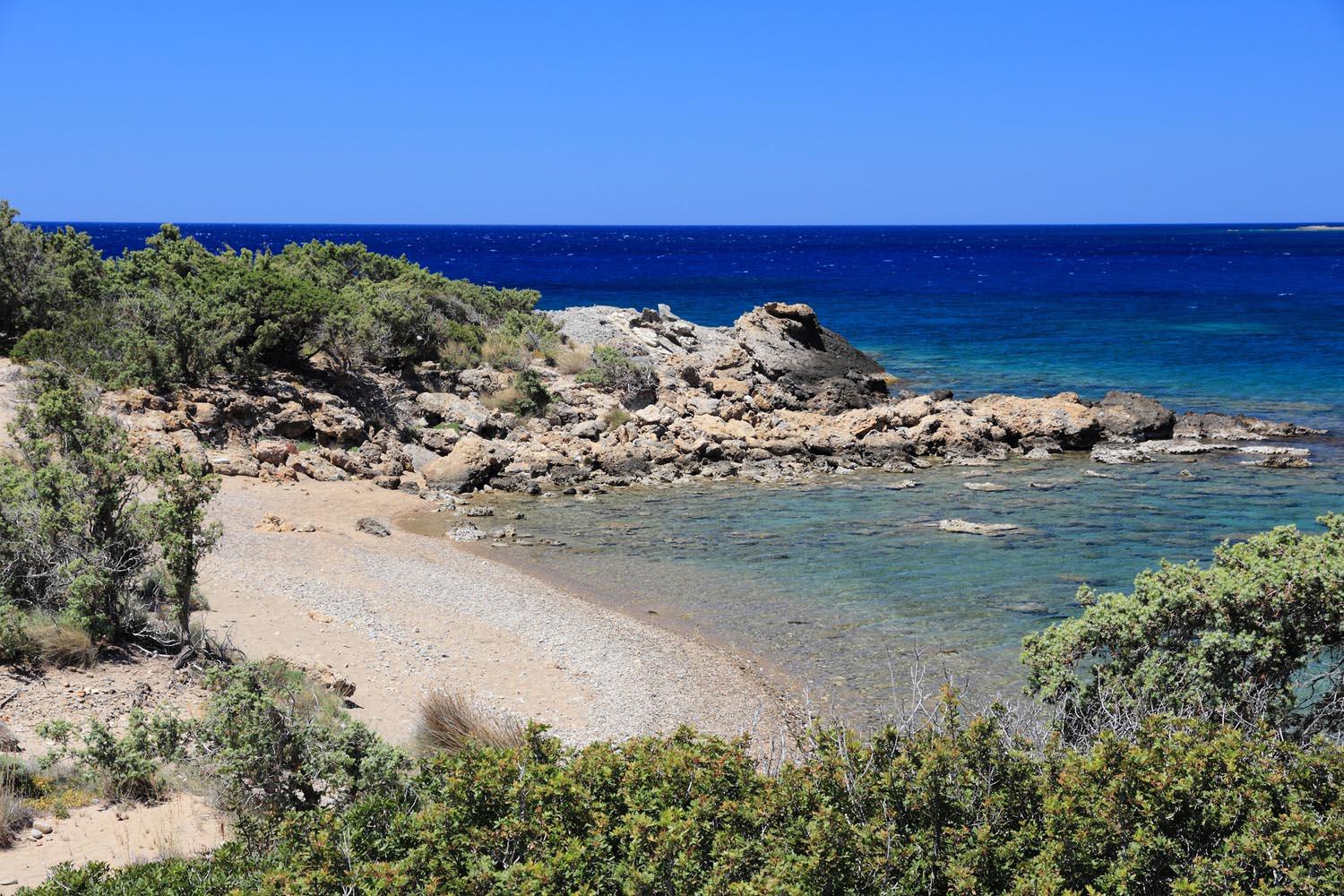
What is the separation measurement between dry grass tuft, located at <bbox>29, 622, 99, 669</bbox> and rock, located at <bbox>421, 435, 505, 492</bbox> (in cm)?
1185

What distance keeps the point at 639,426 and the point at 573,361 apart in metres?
5.30

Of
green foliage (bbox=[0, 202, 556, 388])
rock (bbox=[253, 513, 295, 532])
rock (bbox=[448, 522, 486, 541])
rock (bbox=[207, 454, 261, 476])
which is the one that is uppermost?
green foliage (bbox=[0, 202, 556, 388])

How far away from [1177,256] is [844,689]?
388ft

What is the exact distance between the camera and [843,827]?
213 inches

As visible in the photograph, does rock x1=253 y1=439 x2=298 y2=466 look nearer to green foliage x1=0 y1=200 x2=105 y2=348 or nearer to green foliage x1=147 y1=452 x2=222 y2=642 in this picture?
green foliage x1=0 y1=200 x2=105 y2=348

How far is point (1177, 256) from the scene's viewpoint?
4515 inches

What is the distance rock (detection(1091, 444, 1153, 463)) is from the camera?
82.5ft

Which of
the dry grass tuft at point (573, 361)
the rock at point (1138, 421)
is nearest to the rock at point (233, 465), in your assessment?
the dry grass tuft at point (573, 361)

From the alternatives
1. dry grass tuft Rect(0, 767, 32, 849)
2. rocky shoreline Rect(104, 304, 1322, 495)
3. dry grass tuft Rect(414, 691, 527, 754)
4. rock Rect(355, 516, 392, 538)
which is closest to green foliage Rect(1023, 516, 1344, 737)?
dry grass tuft Rect(414, 691, 527, 754)

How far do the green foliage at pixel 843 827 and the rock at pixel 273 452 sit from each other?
50.4 feet

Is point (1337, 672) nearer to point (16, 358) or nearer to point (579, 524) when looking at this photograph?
point (579, 524)

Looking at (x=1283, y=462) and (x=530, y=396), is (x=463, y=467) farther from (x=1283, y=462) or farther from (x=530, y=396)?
(x=1283, y=462)

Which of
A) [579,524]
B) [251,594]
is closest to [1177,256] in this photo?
[579,524]

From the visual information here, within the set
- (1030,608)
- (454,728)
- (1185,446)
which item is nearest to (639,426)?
(1030,608)
